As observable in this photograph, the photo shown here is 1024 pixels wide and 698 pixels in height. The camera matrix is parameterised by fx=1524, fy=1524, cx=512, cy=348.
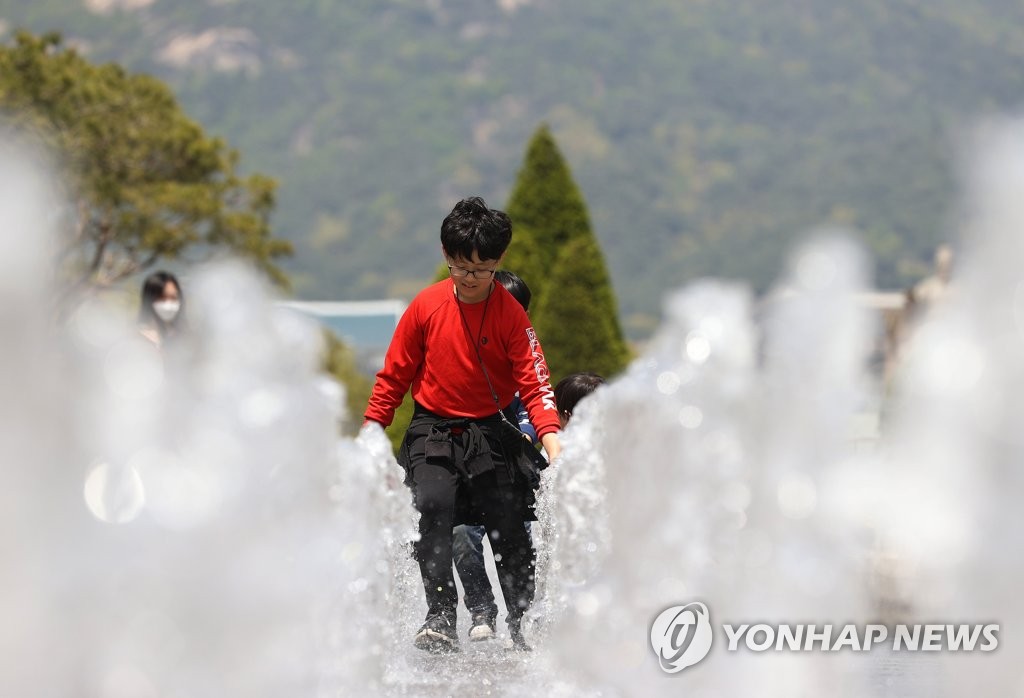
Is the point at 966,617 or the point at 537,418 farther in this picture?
the point at 537,418

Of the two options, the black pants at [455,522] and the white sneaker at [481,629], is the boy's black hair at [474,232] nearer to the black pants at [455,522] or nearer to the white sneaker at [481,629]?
the black pants at [455,522]

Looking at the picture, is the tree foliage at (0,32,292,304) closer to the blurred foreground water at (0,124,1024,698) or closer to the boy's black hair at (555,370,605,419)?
the boy's black hair at (555,370,605,419)

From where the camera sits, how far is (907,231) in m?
152

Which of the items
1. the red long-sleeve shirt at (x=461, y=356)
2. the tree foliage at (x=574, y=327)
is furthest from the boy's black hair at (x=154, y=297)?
the tree foliage at (x=574, y=327)

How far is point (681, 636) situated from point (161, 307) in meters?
3.80

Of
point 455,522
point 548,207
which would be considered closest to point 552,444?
point 455,522

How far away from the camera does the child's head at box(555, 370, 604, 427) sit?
6789 mm

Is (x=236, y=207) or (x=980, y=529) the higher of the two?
(x=236, y=207)

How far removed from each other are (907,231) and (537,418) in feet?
498

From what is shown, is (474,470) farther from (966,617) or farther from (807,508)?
(966,617)

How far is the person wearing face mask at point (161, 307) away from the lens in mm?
7039

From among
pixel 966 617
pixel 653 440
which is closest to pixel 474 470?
pixel 653 440

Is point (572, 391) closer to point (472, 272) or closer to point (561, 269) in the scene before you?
point (472, 272)

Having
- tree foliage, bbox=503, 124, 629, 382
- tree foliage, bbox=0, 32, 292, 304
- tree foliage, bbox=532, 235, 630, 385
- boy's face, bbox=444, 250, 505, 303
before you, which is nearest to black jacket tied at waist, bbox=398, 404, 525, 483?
boy's face, bbox=444, 250, 505, 303
